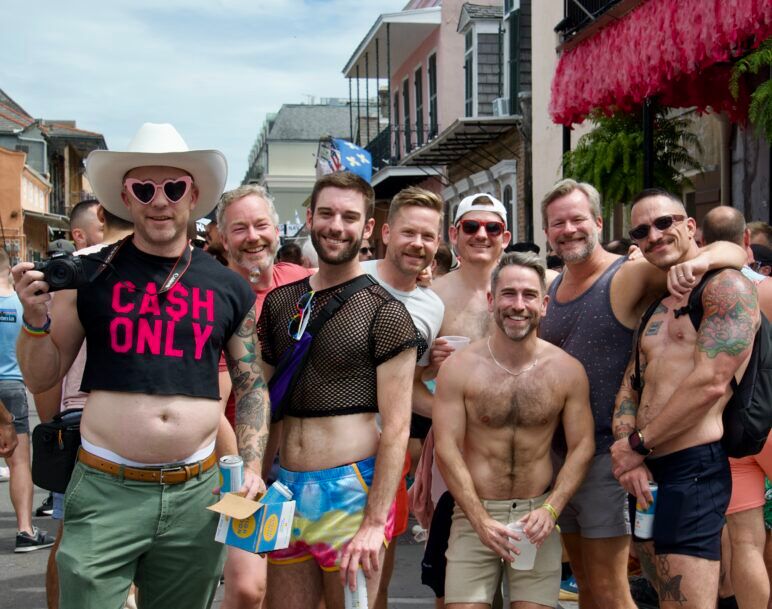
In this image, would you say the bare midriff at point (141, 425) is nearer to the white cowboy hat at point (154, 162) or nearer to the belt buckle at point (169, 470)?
→ the belt buckle at point (169, 470)

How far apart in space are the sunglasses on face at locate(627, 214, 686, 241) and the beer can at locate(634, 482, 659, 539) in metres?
1.09

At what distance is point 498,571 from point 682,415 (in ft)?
3.49

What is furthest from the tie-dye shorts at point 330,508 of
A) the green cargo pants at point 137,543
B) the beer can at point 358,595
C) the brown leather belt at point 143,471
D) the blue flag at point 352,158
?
the blue flag at point 352,158

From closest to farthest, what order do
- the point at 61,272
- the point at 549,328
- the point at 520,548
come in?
1. the point at 61,272
2. the point at 520,548
3. the point at 549,328

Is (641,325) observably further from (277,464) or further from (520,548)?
(277,464)

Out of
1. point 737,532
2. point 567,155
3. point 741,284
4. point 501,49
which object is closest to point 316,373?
point 741,284

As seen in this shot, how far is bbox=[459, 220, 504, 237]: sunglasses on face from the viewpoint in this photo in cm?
513

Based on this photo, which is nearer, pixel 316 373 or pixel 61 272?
pixel 61 272

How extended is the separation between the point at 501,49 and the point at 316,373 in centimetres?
1834

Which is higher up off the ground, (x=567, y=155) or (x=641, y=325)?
(x=567, y=155)

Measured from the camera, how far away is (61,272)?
334cm

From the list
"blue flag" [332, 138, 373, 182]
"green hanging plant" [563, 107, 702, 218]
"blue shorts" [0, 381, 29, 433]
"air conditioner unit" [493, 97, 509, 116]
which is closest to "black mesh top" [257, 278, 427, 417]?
"blue shorts" [0, 381, 29, 433]

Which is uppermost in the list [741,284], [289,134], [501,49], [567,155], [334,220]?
[289,134]

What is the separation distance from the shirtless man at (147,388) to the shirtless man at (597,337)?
1.63 m
